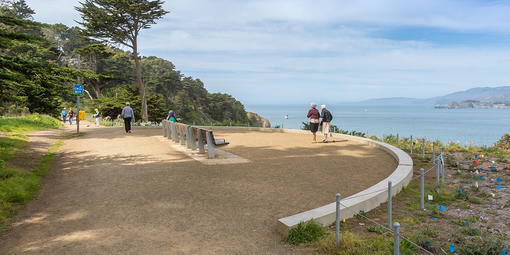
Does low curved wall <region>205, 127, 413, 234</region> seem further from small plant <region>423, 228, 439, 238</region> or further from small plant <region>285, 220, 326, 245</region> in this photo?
small plant <region>423, 228, 439, 238</region>

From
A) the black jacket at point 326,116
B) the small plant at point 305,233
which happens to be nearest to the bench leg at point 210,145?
the black jacket at point 326,116

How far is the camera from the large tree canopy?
1093 inches

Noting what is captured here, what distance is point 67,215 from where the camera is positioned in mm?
4727

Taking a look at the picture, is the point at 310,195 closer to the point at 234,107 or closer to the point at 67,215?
the point at 67,215

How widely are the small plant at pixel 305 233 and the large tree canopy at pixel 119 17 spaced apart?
92.8 feet

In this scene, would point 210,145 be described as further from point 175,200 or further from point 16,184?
point 16,184

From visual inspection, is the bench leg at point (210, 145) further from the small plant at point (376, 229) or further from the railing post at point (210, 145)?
the small plant at point (376, 229)

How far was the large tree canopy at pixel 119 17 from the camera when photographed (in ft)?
91.1

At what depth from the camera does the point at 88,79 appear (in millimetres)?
A: 41000

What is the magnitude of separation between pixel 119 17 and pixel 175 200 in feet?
90.0

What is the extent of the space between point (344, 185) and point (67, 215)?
183 inches

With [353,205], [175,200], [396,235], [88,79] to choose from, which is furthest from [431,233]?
[88,79]

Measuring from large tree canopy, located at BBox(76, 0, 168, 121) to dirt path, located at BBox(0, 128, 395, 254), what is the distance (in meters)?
21.7

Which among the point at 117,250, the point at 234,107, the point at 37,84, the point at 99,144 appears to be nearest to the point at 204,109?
the point at 234,107
